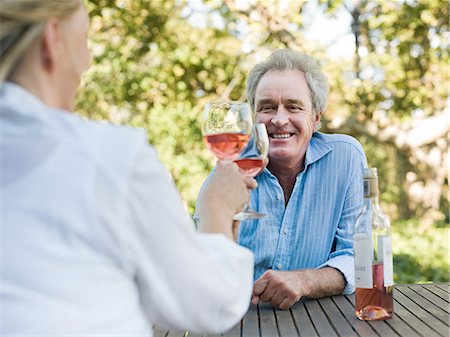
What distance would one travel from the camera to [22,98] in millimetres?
1230

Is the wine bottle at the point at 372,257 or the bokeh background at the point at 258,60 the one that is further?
the bokeh background at the point at 258,60

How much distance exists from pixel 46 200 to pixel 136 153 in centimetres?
17

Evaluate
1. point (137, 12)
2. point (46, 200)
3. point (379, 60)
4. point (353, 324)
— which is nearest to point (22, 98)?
point (46, 200)

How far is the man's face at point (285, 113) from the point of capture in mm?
2826

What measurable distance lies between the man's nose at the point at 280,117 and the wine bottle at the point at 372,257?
80cm

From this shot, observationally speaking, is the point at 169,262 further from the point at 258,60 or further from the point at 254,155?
the point at 258,60

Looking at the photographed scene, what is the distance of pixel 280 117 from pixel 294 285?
766 millimetres

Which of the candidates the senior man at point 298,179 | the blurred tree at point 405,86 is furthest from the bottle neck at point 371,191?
the blurred tree at point 405,86

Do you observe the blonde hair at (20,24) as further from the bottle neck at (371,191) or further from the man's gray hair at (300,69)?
the man's gray hair at (300,69)

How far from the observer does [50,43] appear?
1.27 m

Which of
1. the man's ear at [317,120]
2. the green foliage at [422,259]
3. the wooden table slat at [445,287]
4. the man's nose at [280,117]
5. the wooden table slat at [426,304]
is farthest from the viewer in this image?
the green foliage at [422,259]

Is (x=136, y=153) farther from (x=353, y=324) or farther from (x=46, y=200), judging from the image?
(x=353, y=324)

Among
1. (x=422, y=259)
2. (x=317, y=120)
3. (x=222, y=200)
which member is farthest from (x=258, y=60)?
(x=222, y=200)

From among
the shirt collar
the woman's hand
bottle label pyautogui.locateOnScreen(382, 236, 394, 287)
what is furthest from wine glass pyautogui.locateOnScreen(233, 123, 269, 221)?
the shirt collar
